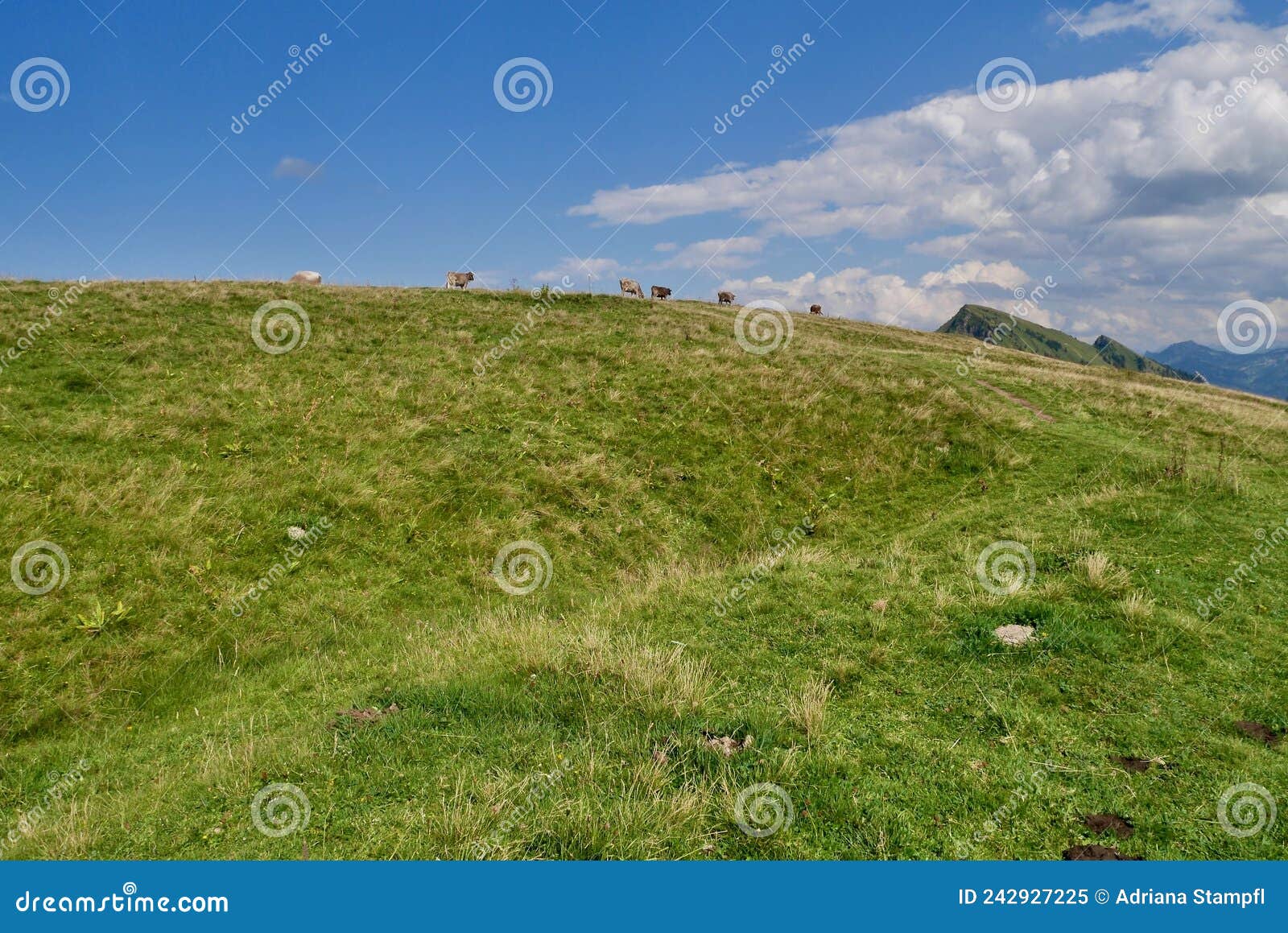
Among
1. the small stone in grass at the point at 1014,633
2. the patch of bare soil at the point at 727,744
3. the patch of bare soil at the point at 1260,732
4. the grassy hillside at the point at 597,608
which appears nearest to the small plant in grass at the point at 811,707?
the grassy hillside at the point at 597,608

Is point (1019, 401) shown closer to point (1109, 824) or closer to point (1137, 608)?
point (1137, 608)

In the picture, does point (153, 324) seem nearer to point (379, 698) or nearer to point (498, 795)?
point (379, 698)

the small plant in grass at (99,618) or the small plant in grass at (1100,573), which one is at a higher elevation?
the small plant in grass at (1100,573)

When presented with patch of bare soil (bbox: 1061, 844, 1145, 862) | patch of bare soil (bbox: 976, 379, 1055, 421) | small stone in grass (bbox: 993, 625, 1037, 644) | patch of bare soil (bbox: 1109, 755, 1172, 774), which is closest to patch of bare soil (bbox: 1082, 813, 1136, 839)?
patch of bare soil (bbox: 1061, 844, 1145, 862)

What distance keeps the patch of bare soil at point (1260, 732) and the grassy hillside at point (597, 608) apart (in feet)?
0.57

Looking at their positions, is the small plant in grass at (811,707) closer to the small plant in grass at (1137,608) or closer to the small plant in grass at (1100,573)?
the small plant in grass at (1137,608)

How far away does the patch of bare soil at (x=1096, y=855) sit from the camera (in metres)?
5.41

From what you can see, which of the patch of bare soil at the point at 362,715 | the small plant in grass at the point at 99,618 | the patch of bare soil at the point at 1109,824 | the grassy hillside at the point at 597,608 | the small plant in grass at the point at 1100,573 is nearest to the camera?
the patch of bare soil at the point at 1109,824

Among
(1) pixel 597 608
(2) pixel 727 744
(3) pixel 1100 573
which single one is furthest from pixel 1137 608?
(1) pixel 597 608

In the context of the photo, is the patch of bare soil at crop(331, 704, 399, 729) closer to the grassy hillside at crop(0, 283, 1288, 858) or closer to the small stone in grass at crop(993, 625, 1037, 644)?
the grassy hillside at crop(0, 283, 1288, 858)

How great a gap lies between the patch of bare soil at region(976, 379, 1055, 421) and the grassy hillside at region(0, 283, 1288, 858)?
1.38 m

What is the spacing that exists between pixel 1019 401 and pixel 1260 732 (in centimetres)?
2304

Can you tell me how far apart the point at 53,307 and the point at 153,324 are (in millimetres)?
4917

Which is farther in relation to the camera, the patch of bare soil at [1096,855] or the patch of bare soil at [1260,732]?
the patch of bare soil at [1260,732]
